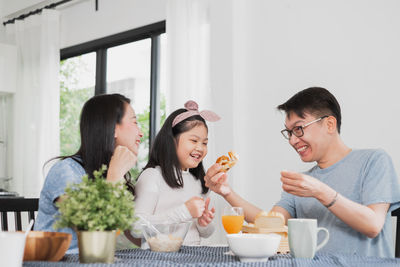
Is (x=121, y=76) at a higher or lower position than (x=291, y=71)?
higher

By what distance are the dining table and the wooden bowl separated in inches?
1.0

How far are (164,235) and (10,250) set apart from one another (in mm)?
479

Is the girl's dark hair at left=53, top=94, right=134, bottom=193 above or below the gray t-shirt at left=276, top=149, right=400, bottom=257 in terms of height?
above

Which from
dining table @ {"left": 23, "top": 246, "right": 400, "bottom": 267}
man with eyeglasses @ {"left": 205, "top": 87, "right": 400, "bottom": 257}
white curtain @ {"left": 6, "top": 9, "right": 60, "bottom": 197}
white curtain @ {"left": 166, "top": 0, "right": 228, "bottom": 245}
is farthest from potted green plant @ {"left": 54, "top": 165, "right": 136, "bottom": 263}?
white curtain @ {"left": 6, "top": 9, "right": 60, "bottom": 197}

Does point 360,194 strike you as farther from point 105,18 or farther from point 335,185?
point 105,18

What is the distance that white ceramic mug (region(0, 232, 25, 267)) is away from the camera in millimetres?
972

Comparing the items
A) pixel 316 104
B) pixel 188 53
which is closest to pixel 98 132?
pixel 316 104

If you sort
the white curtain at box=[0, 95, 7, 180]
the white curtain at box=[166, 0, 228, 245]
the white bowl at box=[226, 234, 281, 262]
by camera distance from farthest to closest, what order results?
1. the white curtain at box=[0, 95, 7, 180]
2. the white curtain at box=[166, 0, 228, 245]
3. the white bowl at box=[226, 234, 281, 262]

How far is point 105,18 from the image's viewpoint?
4.49 metres

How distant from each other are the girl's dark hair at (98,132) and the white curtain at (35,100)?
117 inches

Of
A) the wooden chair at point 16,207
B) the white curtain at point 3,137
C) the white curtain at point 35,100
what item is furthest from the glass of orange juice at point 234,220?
the white curtain at point 3,137

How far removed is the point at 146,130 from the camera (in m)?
4.27

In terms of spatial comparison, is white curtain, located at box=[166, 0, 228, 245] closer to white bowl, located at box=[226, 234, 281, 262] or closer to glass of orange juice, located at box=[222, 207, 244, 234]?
glass of orange juice, located at box=[222, 207, 244, 234]

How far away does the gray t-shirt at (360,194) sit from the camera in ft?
5.88
